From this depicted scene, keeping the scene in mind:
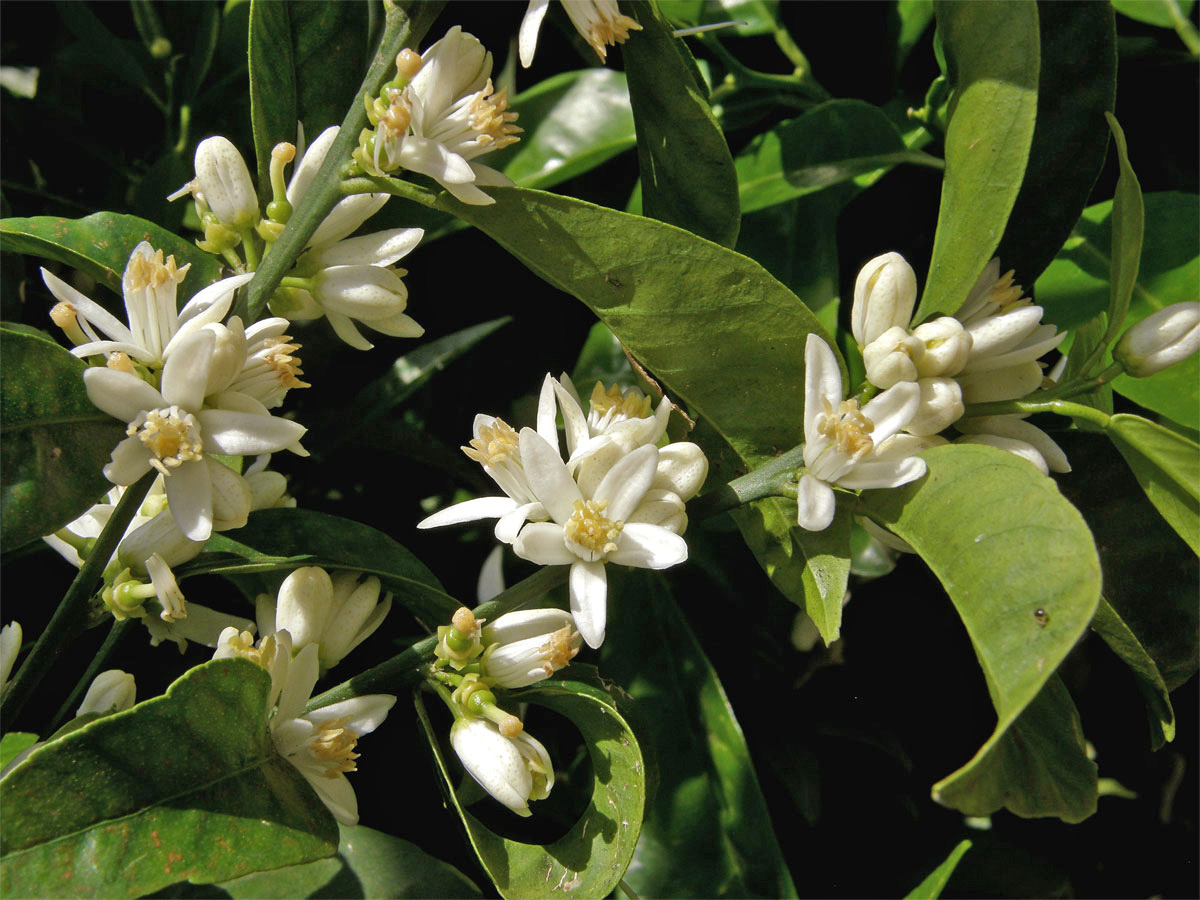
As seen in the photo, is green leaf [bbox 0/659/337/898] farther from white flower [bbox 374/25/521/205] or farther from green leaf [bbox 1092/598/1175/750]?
green leaf [bbox 1092/598/1175/750]

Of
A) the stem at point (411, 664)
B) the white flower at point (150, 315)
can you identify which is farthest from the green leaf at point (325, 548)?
the white flower at point (150, 315)

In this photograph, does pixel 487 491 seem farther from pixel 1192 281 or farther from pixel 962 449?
pixel 1192 281

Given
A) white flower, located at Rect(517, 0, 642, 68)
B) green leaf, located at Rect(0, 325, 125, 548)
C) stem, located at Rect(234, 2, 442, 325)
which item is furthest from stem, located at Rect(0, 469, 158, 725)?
white flower, located at Rect(517, 0, 642, 68)

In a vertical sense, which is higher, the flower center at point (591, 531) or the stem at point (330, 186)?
the stem at point (330, 186)

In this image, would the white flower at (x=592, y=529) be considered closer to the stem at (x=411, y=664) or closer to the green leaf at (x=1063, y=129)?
the stem at (x=411, y=664)

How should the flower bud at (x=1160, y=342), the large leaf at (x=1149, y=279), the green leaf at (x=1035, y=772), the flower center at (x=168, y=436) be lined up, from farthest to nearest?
the large leaf at (x=1149, y=279)
the flower bud at (x=1160, y=342)
the flower center at (x=168, y=436)
the green leaf at (x=1035, y=772)

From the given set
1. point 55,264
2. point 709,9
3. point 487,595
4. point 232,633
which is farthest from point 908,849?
point 55,264
